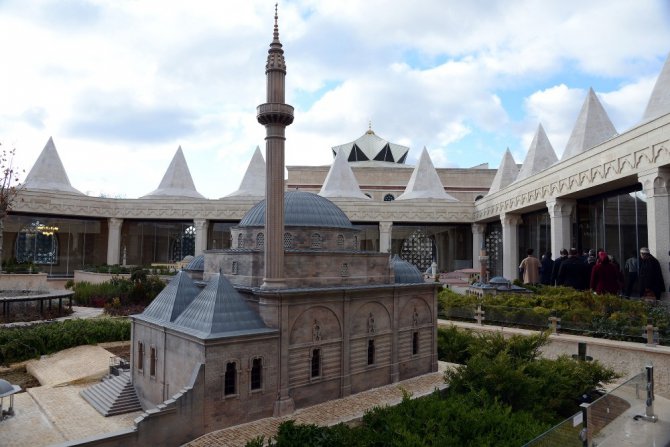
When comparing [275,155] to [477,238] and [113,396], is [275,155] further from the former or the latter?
[477,238]

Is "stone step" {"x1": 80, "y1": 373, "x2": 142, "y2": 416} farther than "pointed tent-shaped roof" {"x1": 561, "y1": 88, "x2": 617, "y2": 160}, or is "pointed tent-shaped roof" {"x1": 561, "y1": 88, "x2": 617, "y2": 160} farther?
"pointed tent-shaped roof" {"x1": 561, "y1": 88, "x2": 617, "y2": 160}

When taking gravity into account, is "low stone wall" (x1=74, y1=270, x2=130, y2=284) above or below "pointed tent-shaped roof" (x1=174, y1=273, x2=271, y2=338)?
below

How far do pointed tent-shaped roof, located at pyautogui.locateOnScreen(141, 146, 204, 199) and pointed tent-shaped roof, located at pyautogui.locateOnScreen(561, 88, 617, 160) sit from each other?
31735 millimetres

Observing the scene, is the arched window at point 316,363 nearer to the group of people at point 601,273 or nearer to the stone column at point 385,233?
the group of people at point 601,273

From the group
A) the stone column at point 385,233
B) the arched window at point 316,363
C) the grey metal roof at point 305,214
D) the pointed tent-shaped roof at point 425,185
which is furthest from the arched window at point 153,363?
the pointed tent-shaped roof at point 425,185

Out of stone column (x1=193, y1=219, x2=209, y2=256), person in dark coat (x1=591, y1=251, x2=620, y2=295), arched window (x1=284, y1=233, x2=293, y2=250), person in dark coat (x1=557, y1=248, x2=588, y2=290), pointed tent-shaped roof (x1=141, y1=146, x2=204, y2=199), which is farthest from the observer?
pointed tent-shaped roof (x1=141, y1=146, x2=204, y2=199)

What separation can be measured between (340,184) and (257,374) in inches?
1274

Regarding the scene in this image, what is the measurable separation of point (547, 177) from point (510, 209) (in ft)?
20.5

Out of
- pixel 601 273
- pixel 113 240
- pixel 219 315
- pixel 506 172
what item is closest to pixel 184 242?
pixel 113 240

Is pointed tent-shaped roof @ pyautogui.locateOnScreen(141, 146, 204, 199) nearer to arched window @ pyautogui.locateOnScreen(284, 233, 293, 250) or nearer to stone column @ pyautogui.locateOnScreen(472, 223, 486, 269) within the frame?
stone column @ pyautogui.locateOnScreen(472, 223, 486, 269)

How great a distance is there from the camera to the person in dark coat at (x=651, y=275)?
1802 centimetres

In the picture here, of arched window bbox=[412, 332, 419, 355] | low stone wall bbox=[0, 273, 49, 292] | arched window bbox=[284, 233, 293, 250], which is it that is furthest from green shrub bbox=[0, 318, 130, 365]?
arched window bbox=[412, 332, 419, 355]

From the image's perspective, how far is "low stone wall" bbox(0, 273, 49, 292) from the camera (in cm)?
3161

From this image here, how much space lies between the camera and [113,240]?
132ft
